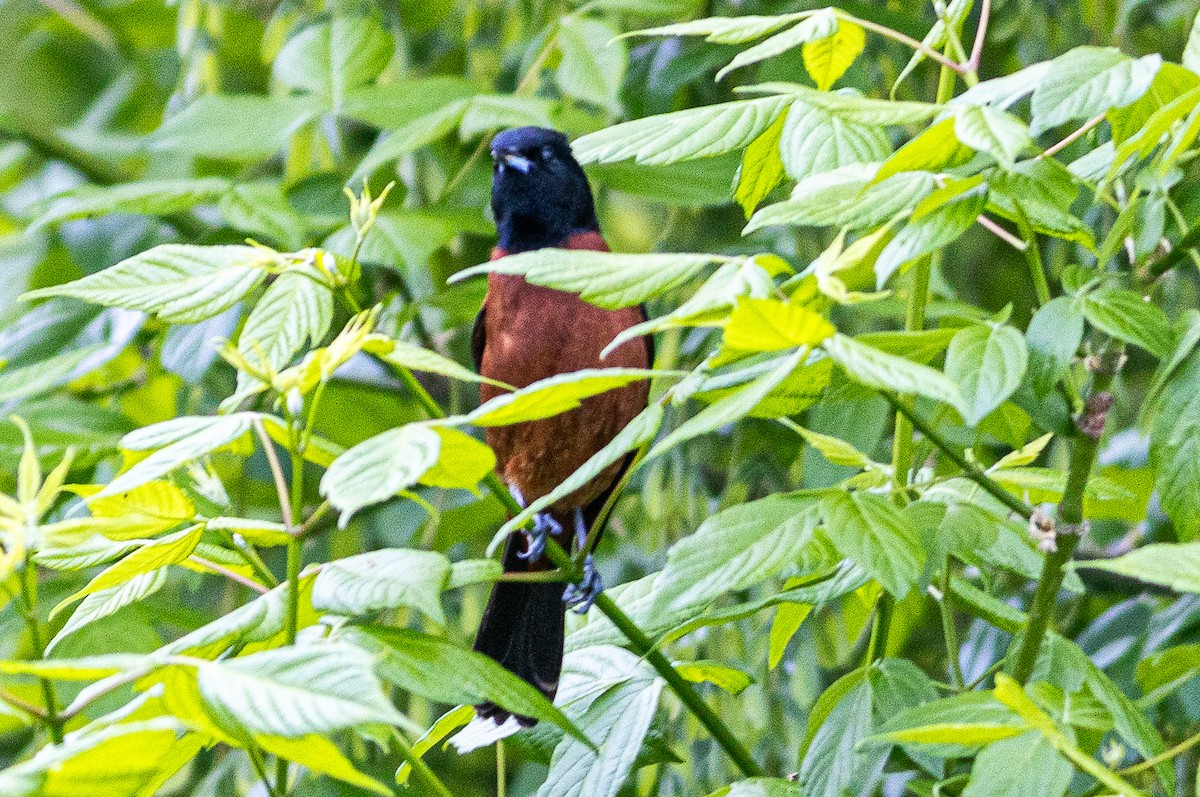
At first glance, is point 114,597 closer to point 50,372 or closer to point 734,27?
point 734,27

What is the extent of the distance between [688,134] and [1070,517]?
395mm

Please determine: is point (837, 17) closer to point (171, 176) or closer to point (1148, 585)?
point (1148, 585)

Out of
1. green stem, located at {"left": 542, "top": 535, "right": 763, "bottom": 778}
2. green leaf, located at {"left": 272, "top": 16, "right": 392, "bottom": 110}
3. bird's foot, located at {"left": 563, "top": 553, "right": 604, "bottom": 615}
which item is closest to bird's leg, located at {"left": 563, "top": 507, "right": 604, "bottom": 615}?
bird's foot, located at {"left": 563, "top": 553, "right": 604, "bottom": 615}

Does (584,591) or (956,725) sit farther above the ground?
(956,725)

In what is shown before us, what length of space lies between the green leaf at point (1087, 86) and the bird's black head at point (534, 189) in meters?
1.30

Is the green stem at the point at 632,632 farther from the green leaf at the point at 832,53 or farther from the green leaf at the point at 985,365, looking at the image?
the green leaf at the point at 832,53

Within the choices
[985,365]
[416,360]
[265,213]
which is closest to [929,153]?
[985,365]

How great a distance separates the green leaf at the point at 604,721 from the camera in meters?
1.08

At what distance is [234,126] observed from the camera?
2.25 metres

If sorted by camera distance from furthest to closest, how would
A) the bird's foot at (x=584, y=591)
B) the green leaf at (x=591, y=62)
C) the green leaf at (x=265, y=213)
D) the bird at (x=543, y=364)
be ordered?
1. the green leaf at (x=591, y=62)
2. the green leaf at (x=265, y=213)
3. the bird at (x=543, y=364)
4. the bird's foot at (x=584, y=591)

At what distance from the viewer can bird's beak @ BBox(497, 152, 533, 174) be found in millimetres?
2098

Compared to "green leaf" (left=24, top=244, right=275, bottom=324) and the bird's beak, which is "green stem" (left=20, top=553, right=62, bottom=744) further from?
the bird's beak

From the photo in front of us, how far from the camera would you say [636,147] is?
39.4 inches

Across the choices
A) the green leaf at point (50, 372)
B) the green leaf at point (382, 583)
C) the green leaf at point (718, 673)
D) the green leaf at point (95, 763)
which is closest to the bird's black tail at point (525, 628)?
the green leaf at point (718, 673)
